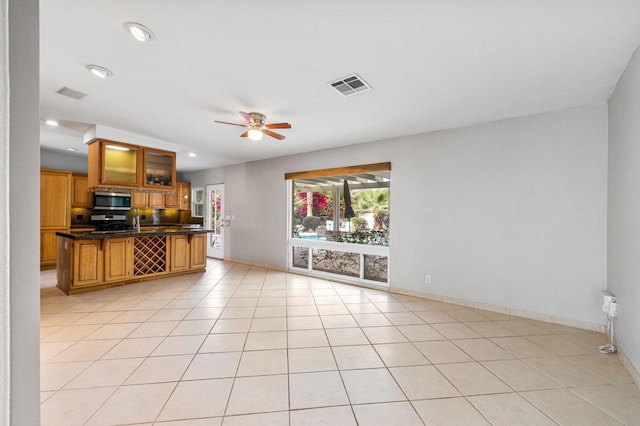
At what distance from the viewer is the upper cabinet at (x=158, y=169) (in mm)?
4887

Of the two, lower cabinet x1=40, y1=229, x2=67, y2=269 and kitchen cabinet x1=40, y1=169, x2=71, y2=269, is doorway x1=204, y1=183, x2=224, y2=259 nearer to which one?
kitchen cabinet x1=40, y1=169, x2=71, y2=269

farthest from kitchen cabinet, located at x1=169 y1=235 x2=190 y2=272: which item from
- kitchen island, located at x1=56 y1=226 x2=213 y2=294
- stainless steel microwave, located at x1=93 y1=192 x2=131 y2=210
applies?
stainless steel microwave, located at x1=93 y1=192 x2=131 y2=210

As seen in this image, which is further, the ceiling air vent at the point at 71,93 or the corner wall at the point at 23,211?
the ceiling air vent at the point at 71,93

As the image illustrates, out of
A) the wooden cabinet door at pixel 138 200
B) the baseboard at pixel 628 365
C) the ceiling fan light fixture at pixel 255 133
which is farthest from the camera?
the wooden cabinet door at pixel 138 200

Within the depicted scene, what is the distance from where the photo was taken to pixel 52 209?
579cm

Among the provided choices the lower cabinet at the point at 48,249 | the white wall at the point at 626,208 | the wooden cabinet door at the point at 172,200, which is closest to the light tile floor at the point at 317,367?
the white wall at the point at 626,208

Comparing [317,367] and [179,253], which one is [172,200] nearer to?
[179,253]

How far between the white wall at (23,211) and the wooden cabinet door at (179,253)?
16.2 ft

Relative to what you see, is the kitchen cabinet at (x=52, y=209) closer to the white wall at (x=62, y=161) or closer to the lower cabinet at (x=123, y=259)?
the white wall at (x=62, y=161)

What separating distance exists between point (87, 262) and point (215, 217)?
3626 mm

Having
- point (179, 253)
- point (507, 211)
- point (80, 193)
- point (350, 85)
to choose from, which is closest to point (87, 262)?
point (179, 253)

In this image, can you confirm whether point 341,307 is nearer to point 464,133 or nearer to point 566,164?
point 464,133

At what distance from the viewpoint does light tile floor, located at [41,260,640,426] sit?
175 cm

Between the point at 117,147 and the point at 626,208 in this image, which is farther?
the point at 117,147
